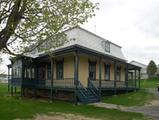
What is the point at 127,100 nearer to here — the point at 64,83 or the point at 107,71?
the point at 64,83

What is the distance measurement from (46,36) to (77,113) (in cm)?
606

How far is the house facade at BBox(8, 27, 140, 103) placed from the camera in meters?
25.4

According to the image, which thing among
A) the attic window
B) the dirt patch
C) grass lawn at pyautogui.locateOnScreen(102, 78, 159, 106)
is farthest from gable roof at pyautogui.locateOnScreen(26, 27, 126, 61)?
the dirt patch

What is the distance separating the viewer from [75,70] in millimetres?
24578

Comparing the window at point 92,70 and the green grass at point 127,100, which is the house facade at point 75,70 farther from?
the green grass at point 127,100

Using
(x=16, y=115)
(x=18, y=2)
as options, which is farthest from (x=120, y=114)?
(x=18, y=2)

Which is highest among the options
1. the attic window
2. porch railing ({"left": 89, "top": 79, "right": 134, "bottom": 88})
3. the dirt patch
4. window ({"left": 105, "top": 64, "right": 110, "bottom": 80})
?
the attic window

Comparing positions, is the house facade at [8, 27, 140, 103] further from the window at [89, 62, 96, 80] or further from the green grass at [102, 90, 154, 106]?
the green grass at [102, 90, 154, 106]

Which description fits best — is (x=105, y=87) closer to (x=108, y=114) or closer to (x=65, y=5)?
(x=108, y=114)

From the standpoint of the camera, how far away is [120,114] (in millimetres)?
19234

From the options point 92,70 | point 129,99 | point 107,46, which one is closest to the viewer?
point 129,99

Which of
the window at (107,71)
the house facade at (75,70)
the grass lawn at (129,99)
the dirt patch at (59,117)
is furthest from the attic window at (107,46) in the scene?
the dirt patch at (59,117)

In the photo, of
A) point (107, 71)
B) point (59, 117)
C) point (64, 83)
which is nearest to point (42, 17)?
point (59, 117)

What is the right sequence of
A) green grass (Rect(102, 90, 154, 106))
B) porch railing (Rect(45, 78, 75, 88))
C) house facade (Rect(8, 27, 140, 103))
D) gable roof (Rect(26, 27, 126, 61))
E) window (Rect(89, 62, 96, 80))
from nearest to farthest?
house facade (Rect(8, 27, 140, 103)) < porch railing (Rect(45, 78, 75, 88)) < green grass (Rect(102, 90, 154, 106)) < gable roof (Rect(26, 27, 126, 61)) < window (Rect(89, 62, 96, 80))
